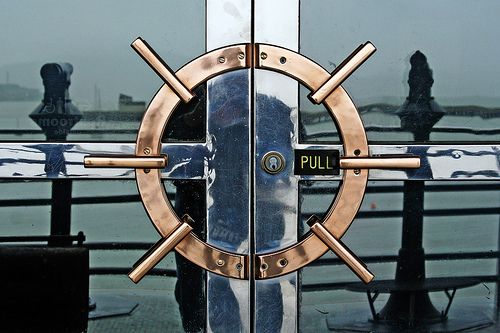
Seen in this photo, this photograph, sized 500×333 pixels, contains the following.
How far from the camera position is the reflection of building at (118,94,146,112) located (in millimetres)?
1758

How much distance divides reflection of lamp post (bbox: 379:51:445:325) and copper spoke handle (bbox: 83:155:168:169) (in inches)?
21.2

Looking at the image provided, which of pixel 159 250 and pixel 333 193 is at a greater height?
pixel 333 193

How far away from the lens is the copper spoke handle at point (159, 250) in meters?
1.74

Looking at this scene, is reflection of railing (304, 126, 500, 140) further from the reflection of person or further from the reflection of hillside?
the reflection of person

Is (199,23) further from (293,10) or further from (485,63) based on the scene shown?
(485,63)

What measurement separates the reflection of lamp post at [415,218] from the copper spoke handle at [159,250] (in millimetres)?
479

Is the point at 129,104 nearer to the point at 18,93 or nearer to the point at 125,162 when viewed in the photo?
the point at 125,162

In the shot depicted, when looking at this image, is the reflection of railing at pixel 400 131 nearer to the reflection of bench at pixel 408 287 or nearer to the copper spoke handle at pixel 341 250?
the copper spoke handle at pixel 341 250

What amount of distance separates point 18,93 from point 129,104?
24 cm

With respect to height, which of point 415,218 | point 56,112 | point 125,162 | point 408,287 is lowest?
point 408,287

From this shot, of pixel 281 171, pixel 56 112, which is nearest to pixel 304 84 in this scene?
pixel 281 171

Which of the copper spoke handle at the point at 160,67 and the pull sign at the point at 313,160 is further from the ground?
the copper spoke handle at the point at 160,67

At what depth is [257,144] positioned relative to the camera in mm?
1757

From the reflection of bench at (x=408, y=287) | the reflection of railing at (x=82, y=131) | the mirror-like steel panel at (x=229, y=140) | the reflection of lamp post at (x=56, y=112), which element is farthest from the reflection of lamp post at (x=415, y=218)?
the reflection of lamp post at (x=56, y=112)
